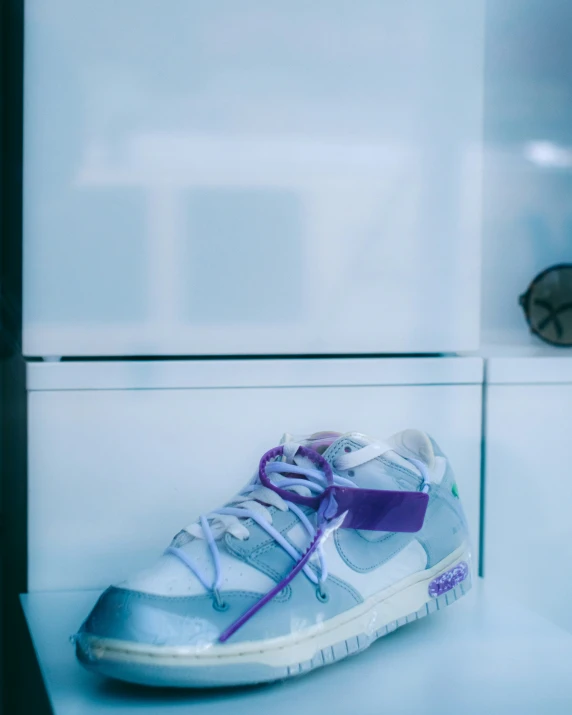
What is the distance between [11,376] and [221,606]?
0.46 m

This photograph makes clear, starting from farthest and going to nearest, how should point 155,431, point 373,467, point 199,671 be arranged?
point 155,431, point 373,467, point 199,671

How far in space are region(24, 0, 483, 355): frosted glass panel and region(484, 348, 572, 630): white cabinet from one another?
70 mm

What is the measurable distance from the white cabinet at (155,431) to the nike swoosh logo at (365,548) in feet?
0.64

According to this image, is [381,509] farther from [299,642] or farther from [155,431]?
[155,431]

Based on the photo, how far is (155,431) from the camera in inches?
25.8

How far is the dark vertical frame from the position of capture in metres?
0.75

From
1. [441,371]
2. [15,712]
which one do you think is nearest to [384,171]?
[441,371]

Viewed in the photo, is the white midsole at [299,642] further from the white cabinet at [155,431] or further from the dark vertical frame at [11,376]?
the dark vertical frame at [11,376]

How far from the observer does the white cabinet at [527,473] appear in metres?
0.70

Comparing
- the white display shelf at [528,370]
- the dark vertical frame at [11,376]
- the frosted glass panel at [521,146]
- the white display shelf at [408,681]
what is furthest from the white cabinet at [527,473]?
the dark vertical frame at [11,376]

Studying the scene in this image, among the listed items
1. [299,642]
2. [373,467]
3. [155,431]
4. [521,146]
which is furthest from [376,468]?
[521,146]

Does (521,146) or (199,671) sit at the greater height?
(521,146)

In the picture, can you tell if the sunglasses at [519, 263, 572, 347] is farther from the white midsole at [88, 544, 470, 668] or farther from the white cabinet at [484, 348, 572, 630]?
the white midsole at [88, 544, 470, 668]

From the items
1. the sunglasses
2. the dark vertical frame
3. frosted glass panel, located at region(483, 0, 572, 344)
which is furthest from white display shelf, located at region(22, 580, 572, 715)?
frosted glass panel, located at region(483, 0, 572, 344)
